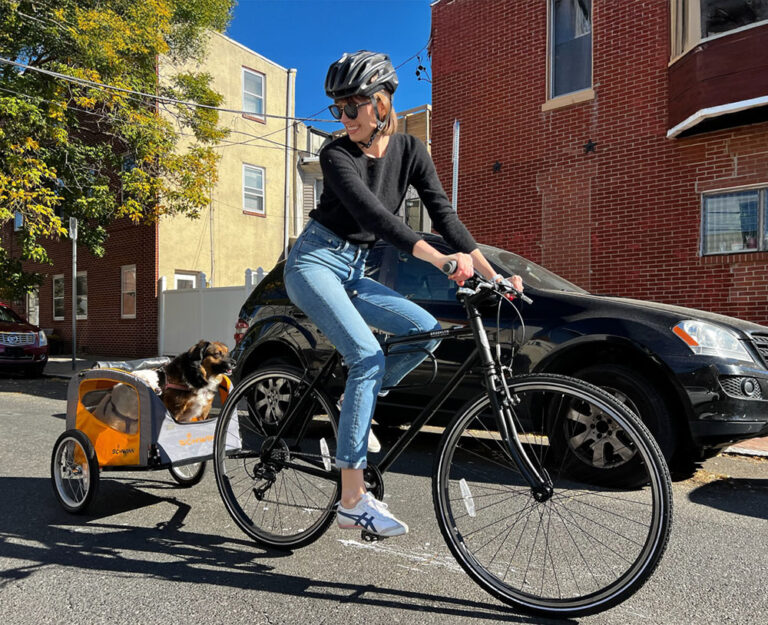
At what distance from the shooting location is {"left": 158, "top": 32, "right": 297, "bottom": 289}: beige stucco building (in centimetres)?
1988

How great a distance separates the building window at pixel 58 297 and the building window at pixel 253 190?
728cm

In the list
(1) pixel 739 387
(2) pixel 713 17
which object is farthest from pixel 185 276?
(1) pixel 739 387

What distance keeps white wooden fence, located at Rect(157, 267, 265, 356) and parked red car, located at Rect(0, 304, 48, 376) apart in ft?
12.0

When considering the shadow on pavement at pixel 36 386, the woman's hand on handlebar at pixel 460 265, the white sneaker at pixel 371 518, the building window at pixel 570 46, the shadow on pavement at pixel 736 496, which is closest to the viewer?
the woman's hand on handlebar at pixel 460 265

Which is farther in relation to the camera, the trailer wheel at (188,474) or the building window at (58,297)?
the building window at (58,297)

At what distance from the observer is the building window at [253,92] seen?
22.2m

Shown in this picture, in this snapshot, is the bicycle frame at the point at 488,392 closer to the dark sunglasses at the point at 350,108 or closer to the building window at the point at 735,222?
the dark sunglasses at the point at 350,108

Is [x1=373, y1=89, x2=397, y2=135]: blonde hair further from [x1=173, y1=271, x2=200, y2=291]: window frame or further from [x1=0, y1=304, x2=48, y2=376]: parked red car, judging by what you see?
[x1=173, y1=271, x2=200, y2=291]: window frame

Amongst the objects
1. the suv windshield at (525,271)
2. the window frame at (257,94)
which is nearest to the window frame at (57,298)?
the window frame at (257,94)

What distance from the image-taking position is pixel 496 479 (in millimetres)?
2779

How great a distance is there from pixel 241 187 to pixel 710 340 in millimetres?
19411

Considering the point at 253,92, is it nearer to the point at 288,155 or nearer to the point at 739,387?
Answer: the point at 288,155

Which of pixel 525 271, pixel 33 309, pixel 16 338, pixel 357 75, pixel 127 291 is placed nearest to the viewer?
pixel 357 75

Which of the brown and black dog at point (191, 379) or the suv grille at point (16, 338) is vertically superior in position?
the brown and black dog at point (191, 379)
